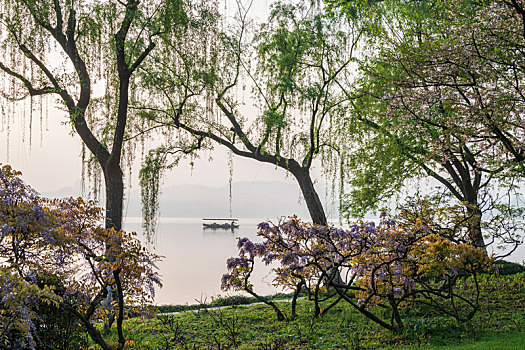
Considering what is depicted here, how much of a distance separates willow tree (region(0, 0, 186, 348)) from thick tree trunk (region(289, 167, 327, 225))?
4.08 m

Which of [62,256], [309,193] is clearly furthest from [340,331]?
[309,193]

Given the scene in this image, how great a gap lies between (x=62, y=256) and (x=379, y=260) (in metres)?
3.70

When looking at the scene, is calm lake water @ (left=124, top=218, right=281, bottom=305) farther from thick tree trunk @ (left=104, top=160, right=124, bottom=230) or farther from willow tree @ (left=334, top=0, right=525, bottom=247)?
willow tree @ (left=334, top=0, right=525, bottom=247)

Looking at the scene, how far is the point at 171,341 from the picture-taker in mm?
5629

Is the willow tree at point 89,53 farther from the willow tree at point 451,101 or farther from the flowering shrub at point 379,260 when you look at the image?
the willow tree at point 451,101

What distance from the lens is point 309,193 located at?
10.2 metres

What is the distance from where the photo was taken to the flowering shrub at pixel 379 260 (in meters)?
5.30

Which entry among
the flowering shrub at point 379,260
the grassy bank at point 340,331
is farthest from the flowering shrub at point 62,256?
the flowering shrub at point 379,260

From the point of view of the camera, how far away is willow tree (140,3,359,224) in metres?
9.52

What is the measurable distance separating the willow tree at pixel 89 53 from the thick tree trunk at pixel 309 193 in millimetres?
4080

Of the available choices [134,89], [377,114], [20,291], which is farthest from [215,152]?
[20,291]

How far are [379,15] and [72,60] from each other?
7.03 m

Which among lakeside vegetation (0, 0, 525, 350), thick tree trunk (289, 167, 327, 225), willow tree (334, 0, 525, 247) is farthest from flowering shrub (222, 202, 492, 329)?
thick tree trunk (289, 167, 327, 225)

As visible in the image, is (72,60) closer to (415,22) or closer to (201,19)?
(201,19)
